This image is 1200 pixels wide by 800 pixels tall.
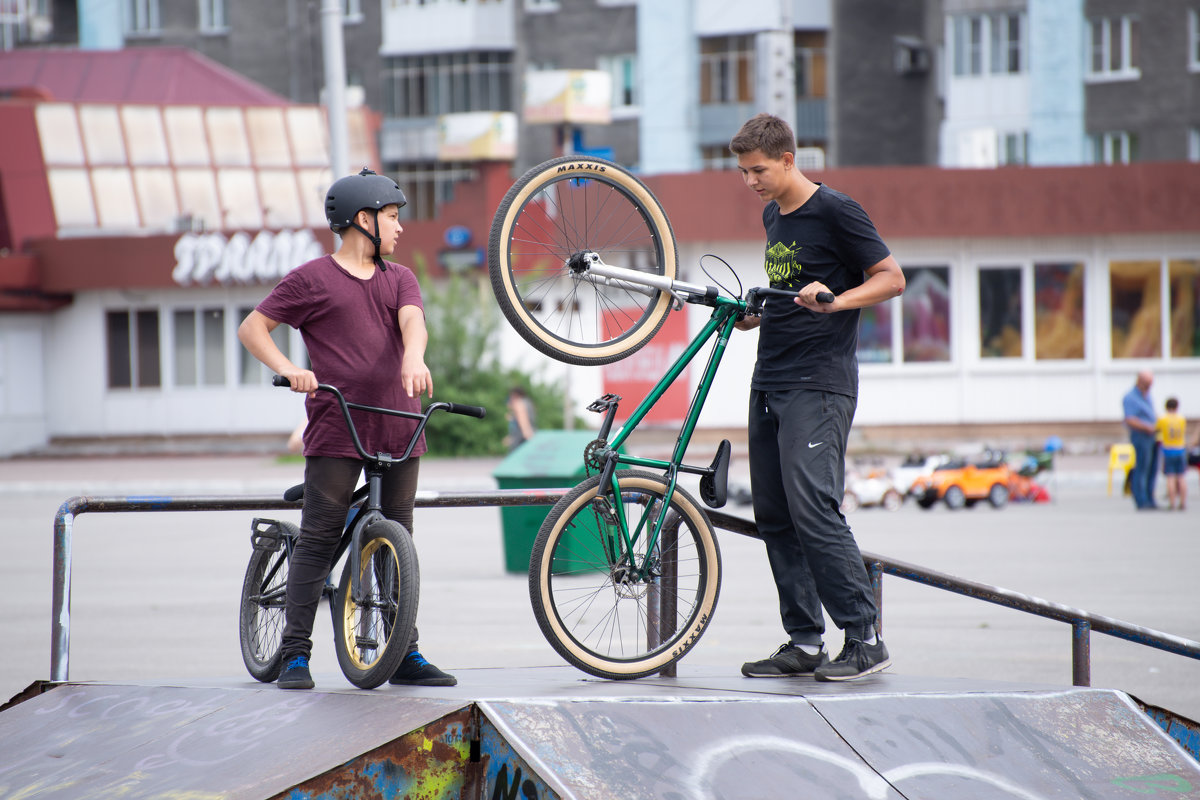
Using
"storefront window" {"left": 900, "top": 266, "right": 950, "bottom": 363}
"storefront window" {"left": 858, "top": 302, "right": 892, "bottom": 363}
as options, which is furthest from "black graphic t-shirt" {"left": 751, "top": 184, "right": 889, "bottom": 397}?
"storefront window" {"left": 900, "top": 266, "right": 950, "bottom": 363}

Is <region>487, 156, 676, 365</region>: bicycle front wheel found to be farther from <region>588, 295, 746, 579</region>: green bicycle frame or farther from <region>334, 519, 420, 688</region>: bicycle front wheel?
<region>334, 519, 420, 688</region>: bicycle front wheel

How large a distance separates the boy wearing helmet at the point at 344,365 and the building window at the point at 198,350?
97.0 feet

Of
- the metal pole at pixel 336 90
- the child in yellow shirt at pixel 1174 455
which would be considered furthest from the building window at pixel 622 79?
the metal pole at pixel 336 90

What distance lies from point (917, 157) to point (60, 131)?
28307mm

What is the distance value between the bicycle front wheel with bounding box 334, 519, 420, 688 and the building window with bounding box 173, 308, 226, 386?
29675mm

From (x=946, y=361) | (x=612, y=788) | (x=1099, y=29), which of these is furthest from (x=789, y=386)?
(x=1099, y=29)

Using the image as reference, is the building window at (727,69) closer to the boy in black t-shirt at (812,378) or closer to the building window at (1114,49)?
the building window at (1114,49)

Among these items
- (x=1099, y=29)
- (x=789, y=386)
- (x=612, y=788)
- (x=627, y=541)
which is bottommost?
(x=612, y=788)

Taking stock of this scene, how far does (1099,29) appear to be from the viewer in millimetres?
38875

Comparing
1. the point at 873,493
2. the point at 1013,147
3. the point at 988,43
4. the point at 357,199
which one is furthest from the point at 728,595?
the point at 988,43

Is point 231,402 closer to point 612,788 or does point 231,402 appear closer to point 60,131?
point 60,131

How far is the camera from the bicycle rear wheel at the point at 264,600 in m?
5.02

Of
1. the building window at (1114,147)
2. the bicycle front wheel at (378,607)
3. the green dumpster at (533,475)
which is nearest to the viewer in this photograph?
the bicycle front wheel at (378,607)

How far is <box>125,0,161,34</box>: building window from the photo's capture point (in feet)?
161
